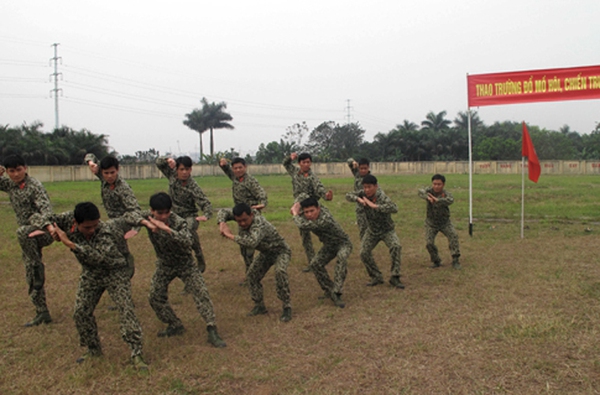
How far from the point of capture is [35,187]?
6695 millimetres

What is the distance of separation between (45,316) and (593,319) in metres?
6.72

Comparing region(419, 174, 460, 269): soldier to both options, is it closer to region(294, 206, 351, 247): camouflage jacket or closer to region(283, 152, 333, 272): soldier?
region(283, 152, 333, 272): soldier

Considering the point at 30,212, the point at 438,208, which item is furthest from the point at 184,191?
the point at 438,208

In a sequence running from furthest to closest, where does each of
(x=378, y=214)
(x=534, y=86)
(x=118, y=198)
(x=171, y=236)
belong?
(x=534, y=86) → (x=378, y=214) → (x=118, y=198) → (x=171, y=236)

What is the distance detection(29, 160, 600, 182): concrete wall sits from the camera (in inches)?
1814

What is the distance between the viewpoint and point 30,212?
22.0 feet

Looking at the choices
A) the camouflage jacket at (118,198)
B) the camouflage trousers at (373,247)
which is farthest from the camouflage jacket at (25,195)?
the camouflage trousers at (373,247)

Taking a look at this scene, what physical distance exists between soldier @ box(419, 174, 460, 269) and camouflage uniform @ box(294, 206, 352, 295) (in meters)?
2.63

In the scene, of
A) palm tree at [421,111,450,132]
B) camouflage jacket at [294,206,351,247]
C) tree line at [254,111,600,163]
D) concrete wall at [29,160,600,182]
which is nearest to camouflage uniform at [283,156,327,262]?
camouflage jacket at [294,206,351,247]

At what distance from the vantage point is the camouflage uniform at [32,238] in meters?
6.50

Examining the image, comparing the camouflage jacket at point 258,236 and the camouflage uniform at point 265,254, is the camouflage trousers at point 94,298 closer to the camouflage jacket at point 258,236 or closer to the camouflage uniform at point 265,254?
the camouflage jacket at point 258,236

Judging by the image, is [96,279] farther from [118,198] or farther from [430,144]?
[430,144]

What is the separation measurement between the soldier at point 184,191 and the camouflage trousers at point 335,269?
1.94 m

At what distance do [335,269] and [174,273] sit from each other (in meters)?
2.35
